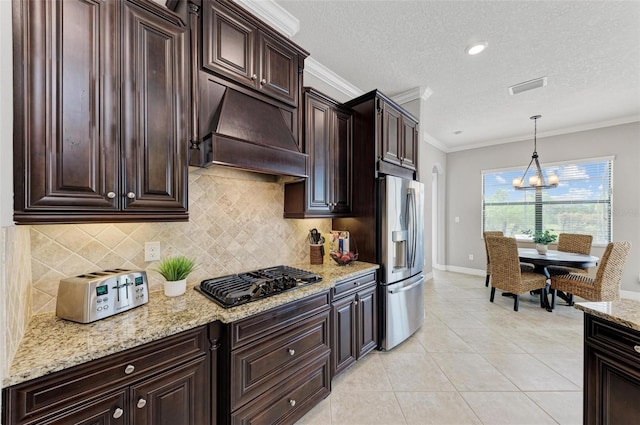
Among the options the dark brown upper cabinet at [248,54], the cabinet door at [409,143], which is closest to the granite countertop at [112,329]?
the dark brown upper cabinet at [248,54]

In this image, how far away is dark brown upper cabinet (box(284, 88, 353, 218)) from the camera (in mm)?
2242

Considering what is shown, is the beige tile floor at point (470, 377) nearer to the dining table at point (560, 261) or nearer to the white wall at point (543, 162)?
the dining table at point (560, 261)

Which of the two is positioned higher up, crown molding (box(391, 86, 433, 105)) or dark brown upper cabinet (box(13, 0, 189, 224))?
crown molding (box(391, 86, 433, 105))

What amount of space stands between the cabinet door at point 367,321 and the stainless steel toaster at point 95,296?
1.72 meters

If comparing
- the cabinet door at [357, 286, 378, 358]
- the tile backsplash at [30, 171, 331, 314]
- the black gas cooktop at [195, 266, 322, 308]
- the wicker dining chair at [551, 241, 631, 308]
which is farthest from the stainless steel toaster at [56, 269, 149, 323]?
the wicker dining chair at [551, 241, 631, 308]

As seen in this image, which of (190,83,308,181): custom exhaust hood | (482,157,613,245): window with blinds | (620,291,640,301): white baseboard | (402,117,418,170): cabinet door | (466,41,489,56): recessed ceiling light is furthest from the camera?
(482,157,613,245): window with blinds

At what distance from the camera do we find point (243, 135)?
1641 mm

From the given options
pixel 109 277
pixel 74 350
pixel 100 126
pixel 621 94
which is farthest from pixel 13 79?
pixel 621 94

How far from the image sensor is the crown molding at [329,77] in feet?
9.26

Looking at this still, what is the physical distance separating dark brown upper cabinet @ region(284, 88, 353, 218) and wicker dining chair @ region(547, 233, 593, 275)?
3.86 metres

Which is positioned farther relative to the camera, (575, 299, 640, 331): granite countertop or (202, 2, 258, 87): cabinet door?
(202, 2, 258, 87): cabinet door

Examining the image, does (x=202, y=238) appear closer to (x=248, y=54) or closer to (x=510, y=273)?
(x=248, y=54)

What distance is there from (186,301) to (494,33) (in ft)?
11.3

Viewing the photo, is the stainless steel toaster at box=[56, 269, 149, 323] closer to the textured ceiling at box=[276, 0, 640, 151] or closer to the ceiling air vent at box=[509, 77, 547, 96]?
the textured ceiling at box=[276, 0, 640, 151]
